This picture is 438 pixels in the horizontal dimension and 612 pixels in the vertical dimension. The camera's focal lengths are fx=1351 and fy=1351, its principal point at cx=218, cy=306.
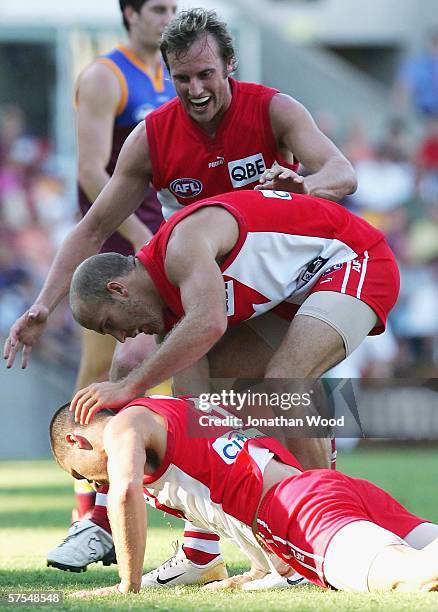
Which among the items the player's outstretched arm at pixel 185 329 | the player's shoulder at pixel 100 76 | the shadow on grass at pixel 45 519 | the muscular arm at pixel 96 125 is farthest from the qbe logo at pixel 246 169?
the shadow on grass at pixel 45 519

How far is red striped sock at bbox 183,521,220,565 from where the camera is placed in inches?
212

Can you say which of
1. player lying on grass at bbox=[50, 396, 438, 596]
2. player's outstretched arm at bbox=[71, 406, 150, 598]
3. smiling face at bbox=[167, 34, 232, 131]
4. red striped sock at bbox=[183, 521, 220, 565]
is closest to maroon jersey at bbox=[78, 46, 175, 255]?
smiling face at bbox=[167, 34, 232, 131]

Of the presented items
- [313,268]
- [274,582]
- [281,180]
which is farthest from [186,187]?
[274,582]

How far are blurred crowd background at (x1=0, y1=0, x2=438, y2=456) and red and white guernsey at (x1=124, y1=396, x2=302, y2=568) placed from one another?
28.4 feet

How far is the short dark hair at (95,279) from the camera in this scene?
5086mm

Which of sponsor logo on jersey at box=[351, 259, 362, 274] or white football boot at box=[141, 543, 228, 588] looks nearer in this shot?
white football boot at box=[141, 543, 228, 588]

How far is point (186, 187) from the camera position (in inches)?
233

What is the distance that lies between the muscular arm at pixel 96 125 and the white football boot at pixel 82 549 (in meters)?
1.77

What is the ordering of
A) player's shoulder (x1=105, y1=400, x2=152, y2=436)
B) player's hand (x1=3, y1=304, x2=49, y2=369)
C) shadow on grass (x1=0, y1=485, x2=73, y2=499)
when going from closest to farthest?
player's shoulder (x1=105, y1=400, x2=152, y2=436) → player's hand (x1=3, y1=304, x2=49, y2=369) → shadow on grass (x1=0, y1=485, x2=73, y2=499)

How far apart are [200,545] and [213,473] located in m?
0.78

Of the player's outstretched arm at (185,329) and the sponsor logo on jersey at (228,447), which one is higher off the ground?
the player's outstretched arm at (185,329)

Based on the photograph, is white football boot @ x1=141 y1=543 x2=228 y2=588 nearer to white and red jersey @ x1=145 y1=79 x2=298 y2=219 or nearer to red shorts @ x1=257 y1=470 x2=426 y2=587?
red shorts @ x1=257 y1=470 x2=426 y2=587

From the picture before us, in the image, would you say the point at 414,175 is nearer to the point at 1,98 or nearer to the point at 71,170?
the point at 71,170

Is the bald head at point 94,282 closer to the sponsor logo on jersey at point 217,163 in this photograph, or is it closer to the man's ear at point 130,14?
the sponsor logo on jersey at point 217,163
